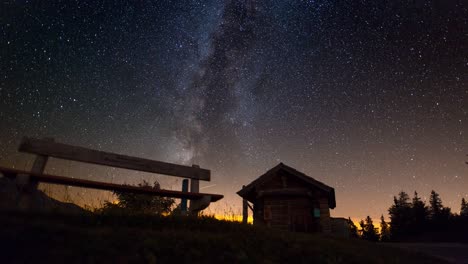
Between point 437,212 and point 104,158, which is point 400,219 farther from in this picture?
point 104,158

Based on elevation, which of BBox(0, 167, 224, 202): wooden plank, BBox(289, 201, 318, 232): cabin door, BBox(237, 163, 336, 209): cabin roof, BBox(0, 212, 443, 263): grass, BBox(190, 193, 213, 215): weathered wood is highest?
BBox(237, 163, 336, 209): cabin roof

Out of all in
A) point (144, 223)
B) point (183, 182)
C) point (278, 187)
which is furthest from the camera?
point (278, 187)

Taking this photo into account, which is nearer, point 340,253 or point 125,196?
point 340,253

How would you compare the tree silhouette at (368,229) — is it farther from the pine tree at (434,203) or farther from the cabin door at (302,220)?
the cabin door at (302,220)

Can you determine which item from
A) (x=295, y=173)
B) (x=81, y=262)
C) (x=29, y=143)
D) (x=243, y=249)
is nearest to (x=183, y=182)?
(x=243, y=249)

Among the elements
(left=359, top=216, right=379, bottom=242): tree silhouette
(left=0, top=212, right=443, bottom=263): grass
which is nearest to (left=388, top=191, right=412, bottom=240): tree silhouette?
(left=359, top=216, right=379, bottom=242): tree silhouette

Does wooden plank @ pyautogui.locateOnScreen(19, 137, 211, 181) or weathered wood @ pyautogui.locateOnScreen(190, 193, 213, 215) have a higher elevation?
wooden plank @ pyautogui.locateOnScreen(19, 137, 211, 181)

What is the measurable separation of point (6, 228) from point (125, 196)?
19239 millimetres

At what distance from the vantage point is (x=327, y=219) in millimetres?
16781

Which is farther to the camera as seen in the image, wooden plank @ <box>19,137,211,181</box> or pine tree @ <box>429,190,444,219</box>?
pine tree @ <box>429,190,444,219</box>

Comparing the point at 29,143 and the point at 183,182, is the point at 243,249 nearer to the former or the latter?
the point at 183,182

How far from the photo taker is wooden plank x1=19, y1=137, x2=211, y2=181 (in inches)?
201

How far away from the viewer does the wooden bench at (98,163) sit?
480 centimetres

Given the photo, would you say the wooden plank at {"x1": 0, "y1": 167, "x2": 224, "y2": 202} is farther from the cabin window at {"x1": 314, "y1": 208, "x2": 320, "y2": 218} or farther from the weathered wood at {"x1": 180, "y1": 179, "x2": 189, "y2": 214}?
the cabin window at {"x1": 314, "y1": 208, "x2": 320, "y2": 218}
